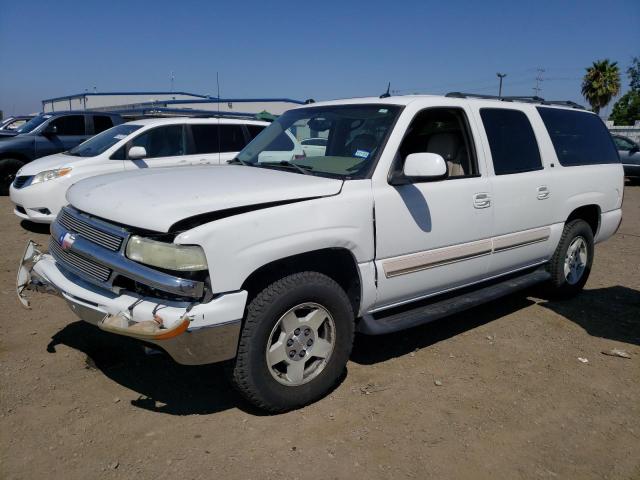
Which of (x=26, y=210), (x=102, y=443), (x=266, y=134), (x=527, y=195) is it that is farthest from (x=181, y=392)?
(x=26, y=210)

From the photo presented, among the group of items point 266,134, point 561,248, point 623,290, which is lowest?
point 623,290

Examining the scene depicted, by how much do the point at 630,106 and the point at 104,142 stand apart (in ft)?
202

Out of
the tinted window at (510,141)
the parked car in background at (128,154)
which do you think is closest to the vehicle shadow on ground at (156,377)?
the tinted window at (510,141)

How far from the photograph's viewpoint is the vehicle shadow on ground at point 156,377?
10.7 feet

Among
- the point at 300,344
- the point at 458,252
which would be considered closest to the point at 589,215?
the point at 458,252

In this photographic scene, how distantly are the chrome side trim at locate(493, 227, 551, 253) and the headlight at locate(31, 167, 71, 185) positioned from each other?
20.1ft

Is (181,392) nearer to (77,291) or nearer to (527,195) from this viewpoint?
(77,291)

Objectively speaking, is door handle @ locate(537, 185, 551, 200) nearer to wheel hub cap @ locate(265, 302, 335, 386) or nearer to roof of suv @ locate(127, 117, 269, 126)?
wheel hub cap @ locate(265, 302, 335, 386)

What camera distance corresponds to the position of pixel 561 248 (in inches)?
200

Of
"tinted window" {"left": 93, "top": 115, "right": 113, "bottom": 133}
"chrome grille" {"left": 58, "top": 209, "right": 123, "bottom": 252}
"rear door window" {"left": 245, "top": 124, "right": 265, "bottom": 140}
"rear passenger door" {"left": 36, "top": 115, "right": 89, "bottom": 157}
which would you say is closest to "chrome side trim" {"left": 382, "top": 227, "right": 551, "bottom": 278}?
"chrome grille" {"left": 58, "top": 209, "right": 123, "bottom": 252}

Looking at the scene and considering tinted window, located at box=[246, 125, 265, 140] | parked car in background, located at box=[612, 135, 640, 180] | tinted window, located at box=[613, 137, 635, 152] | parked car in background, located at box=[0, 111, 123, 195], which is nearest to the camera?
tinted window, located at box=[246, 125, 265, 140]

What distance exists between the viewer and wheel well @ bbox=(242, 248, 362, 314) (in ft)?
9.68

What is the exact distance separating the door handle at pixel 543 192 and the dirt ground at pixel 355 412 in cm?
119

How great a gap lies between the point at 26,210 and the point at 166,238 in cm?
595
